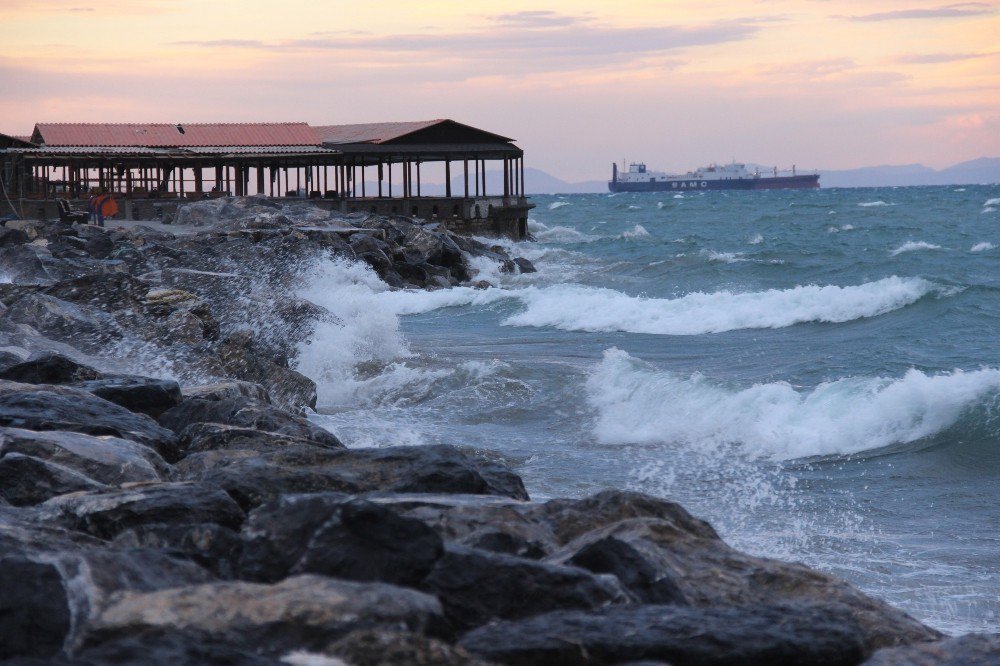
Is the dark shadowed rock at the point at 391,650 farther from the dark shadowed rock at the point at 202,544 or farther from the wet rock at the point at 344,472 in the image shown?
the wet rock at the point at 344,472

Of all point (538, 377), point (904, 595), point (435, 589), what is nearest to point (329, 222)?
point (538, 377)

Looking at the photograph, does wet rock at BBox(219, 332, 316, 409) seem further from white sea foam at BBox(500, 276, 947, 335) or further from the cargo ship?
the cargo ship

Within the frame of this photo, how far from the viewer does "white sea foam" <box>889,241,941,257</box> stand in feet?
134

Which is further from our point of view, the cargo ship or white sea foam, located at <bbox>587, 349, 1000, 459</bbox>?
the cargo ship

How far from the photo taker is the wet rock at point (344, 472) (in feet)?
18.6

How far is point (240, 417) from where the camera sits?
26.5 ft

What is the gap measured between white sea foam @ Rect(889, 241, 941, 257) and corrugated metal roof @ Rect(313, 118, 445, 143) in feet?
53.8

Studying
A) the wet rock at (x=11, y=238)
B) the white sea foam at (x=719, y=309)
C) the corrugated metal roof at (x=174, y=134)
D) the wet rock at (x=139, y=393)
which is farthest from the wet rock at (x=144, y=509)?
the corrugated metal roof at (x=174, y=134)

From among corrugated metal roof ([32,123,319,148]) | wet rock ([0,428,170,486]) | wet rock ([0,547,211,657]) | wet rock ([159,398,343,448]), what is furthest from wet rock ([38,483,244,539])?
corrugated metal roof ([32,123,319,148])

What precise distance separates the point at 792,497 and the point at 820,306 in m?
14.4

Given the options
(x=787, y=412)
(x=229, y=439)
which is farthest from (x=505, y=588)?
(x=787, y=412)

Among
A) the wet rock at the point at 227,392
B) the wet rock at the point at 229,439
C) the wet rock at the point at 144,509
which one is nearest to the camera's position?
the wet rock at the point at 144,509

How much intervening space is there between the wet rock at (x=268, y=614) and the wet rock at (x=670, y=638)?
27 centimetres

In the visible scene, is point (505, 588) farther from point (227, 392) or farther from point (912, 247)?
point (912, 247)
